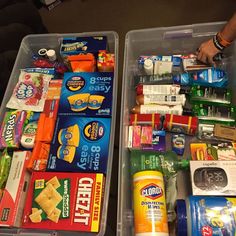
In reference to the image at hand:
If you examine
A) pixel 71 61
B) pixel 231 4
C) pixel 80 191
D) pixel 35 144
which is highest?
pixel 231 4

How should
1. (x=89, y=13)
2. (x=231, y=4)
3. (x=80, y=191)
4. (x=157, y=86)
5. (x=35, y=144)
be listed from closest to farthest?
(x=80, y=191) → (x=35, y=144) → (x=157, y=86) → (x=231, y=4) → (x=89, y=13)

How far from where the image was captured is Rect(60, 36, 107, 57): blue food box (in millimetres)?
1127

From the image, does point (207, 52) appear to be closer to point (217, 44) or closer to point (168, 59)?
point (217, 44)

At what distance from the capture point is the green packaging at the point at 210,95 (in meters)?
1.06

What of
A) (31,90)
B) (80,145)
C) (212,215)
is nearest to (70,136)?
(80,145)

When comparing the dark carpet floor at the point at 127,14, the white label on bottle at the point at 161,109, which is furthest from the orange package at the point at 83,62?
the dark carpet floor at the point at 127,14

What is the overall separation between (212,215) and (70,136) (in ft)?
1.54

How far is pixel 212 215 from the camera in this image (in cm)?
81

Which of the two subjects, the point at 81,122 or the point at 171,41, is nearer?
the point at 81,122

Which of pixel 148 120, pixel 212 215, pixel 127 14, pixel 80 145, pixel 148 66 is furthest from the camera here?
pixel 127 14

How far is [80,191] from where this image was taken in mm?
850

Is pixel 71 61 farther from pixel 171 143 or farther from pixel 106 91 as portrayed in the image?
pixel 171 143

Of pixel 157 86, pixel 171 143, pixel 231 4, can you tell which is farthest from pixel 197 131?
pixel 231 4

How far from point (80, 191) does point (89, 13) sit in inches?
49.1
